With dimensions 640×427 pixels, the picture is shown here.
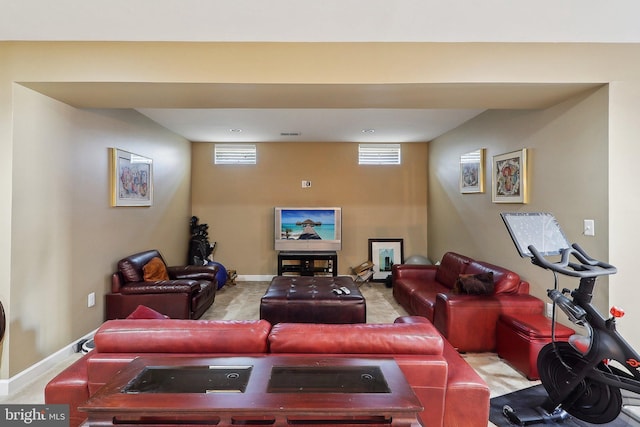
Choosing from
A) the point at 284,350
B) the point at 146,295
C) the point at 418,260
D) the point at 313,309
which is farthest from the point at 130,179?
the point at 418,260

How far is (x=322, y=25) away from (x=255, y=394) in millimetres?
2306

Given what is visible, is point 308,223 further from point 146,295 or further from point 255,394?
point 255,394

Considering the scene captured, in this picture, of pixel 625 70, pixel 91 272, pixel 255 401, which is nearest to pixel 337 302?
pixel 255 401

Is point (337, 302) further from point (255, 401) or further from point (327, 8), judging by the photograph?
point (327, 8)

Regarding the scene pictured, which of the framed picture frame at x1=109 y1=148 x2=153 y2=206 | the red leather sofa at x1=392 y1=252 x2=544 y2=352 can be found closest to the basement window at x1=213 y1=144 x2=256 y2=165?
the framed picture frame at x1=109 y1=148 x2=153 y2=206

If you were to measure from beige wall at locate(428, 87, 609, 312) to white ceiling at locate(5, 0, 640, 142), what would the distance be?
0.27 metres

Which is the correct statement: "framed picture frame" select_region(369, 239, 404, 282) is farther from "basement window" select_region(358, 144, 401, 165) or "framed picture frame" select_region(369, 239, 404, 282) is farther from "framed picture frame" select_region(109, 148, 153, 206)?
"framed picture frame" select_region(109, 148, 153, 206)

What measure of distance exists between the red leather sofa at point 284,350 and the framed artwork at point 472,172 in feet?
10.1

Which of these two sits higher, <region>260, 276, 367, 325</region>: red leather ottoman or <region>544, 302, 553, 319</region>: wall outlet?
<region>544, 302, 553, 319</region>: wall outlet

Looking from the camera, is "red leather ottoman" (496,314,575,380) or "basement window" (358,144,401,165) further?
"basement window" (358,144,401,165)

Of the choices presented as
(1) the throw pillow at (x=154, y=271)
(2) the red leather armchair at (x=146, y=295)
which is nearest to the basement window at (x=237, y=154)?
(1) the throw pillow at (x=154, y=271)

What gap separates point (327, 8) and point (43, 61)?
2.25m

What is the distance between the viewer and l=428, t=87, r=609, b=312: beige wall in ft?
7.95

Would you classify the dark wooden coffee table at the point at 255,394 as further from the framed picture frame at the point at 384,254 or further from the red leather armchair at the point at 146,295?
the framed picture frame at the point at 384,254
